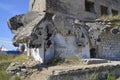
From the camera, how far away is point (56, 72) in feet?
26.9

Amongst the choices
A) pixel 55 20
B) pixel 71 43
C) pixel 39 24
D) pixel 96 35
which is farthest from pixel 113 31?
pixel 39 24

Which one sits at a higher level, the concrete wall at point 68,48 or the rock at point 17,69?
the concrete wall at point 68,48

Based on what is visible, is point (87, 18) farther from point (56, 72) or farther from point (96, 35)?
point (56, 72)

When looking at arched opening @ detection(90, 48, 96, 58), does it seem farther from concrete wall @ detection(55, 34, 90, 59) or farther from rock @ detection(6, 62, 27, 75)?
rock @ detection(6, 62, 27, 75)

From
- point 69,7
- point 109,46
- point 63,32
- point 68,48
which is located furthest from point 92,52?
point 69,7

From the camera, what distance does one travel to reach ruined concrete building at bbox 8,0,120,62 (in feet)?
33.4

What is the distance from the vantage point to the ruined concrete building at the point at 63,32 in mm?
10180

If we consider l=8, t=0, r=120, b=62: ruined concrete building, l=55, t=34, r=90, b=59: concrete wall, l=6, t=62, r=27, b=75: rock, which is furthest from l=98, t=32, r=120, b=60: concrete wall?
l=6, t=62, r=27, b=75: rock

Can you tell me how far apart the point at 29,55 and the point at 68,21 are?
2455 mm

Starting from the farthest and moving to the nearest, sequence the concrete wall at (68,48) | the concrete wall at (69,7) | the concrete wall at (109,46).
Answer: the concrete wall at (69,7), the concrete wall at (109,46), the concrete wall at (68,48)

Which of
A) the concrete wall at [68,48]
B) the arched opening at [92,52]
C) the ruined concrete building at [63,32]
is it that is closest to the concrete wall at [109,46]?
the ruined concrete building at [63,32]

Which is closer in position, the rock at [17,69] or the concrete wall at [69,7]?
the rock at [17,69]

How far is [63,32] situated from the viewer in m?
10.7

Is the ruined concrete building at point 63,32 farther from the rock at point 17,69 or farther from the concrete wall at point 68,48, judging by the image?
the rock at point 17,69
